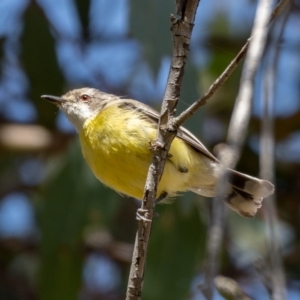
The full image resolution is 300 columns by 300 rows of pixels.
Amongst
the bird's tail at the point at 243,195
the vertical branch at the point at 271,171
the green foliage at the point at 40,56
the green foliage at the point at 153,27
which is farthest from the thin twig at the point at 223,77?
the green foliage at the point at 40,56

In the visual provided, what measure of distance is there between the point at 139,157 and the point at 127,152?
0.06 m

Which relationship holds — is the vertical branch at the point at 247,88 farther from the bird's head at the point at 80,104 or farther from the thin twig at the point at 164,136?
the bird's head at the point at 80,104

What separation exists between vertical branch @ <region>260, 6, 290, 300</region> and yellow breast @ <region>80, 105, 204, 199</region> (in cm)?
108

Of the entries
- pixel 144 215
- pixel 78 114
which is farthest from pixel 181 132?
pixel 144 215

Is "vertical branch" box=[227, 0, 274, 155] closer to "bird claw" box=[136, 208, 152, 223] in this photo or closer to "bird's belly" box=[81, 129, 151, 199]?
"bird claw" box=[136, 208, 152, 223]

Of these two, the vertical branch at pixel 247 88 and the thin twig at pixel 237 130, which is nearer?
the thin twig at pixel 237 130

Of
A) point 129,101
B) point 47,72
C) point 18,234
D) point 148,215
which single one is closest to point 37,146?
point 47,72

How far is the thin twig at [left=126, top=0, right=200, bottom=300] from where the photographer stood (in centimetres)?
213

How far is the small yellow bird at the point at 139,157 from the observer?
3.26m

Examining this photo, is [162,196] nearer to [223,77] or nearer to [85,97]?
[85,97]

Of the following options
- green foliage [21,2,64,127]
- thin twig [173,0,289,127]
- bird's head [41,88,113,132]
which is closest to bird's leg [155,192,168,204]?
bird's head [41,88,113,132]

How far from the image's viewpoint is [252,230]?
4980 mm

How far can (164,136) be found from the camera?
2328 millimetres

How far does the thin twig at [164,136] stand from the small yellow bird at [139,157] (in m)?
0.76
